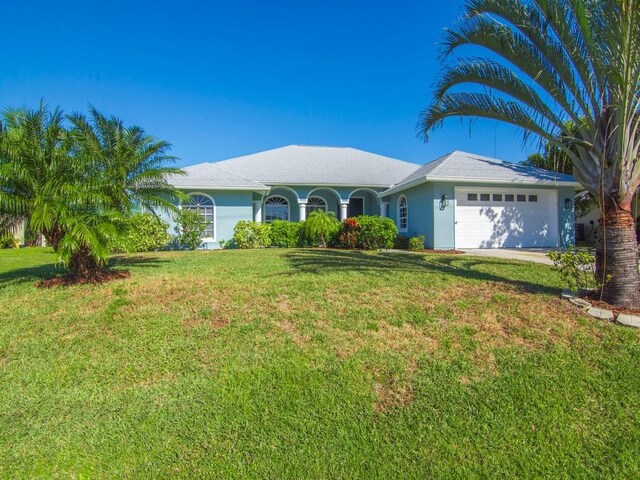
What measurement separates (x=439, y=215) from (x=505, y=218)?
10.1 feet

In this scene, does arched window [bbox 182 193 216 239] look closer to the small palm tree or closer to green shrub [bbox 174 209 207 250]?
green shrub [bbox 174 209 207 250]

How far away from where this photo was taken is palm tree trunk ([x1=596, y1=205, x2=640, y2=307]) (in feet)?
17.3

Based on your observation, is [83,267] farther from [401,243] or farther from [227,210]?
[401,243]

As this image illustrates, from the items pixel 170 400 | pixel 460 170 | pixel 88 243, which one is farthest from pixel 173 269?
pixel 460 170

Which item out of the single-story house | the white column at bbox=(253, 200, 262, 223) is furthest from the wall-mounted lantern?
the white column at bbox=(253, 200, 262, 223)

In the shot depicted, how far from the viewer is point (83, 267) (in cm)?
732

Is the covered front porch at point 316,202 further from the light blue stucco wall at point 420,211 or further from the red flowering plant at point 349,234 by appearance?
the red flowering plant at point 349,234

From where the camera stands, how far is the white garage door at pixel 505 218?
15.2m

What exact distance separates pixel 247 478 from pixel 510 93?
687 centimetres

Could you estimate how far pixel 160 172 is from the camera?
10.2 meters

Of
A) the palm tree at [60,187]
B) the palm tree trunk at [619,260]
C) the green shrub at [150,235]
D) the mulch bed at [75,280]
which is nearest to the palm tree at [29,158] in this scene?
the palm tree at [60,187]

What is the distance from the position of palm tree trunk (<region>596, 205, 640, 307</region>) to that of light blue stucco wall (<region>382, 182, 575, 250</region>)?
939 cm

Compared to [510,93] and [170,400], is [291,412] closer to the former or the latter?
[170,400]

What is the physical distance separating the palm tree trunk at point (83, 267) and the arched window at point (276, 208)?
13385mm
